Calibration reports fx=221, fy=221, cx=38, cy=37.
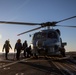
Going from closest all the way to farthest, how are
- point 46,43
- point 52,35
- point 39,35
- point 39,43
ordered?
point 46,43
point 39,43
point 52,35
point 39,35

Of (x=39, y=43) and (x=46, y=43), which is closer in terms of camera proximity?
(x=46, y=43)

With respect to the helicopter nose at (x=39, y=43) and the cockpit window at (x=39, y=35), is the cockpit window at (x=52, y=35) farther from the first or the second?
the helicopter nose at (x=39, y=43)

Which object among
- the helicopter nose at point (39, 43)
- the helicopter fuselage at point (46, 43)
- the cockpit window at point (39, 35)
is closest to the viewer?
the helicopter fuselage at point (46, 43)

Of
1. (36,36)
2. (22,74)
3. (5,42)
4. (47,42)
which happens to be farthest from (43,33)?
(22,74)

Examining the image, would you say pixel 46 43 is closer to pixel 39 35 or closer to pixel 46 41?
pixel 46 41

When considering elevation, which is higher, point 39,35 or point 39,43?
point 39,35

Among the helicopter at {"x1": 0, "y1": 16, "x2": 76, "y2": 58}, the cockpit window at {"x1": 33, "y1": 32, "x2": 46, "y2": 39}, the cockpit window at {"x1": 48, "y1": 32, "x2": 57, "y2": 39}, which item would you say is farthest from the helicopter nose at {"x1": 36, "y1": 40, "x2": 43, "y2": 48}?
the cockpit window at {"x1": 48, "y1": 32, "x2": 57, "y2": 39}

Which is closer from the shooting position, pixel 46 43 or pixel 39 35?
pixel 46 43

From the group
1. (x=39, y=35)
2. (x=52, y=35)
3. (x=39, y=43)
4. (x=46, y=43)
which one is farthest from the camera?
(x=39, y=35)

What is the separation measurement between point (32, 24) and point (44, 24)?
2884 mm

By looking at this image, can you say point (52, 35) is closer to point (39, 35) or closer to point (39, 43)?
point (39, 35)

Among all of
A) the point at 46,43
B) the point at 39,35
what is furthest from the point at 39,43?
the point at 39,35

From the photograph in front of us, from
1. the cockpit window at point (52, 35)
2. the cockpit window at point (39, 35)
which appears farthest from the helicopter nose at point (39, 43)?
the cockpit window at point (52, 35)

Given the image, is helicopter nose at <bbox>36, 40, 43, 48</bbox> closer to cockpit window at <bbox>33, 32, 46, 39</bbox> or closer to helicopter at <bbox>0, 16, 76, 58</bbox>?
helicopter at <bbox>0, 16, 76, 58</bbox>
